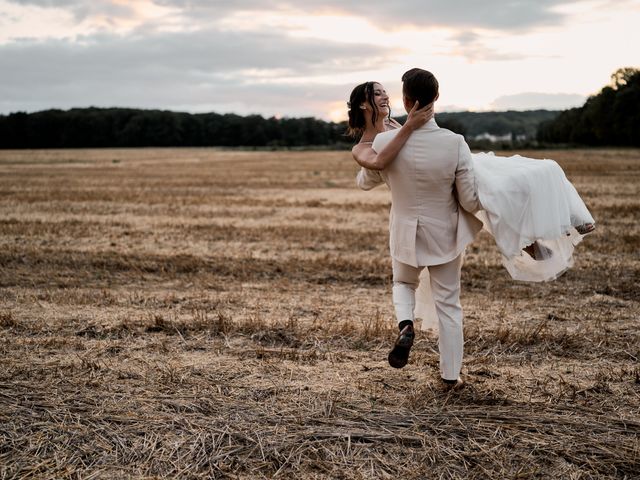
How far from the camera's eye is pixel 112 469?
3.42 meters

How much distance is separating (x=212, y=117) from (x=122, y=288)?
10262cm

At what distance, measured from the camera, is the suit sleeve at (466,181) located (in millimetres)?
3891

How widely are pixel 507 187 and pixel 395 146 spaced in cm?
79

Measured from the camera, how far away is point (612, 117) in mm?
64125

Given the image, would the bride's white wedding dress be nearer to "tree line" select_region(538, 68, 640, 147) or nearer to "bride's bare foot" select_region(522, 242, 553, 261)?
"bride's bare foot" select_region(522, 242, 553, 261)

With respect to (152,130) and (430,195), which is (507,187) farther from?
(152,130)

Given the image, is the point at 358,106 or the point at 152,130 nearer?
the point at 358,106

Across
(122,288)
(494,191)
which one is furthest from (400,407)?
(122,288)

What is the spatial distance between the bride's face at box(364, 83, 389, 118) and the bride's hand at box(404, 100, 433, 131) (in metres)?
0.26

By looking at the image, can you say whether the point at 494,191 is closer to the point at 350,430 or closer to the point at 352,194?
the point at 350,430

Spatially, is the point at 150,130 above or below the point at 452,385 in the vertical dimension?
above

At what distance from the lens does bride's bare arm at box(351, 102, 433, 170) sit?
377 centimetres

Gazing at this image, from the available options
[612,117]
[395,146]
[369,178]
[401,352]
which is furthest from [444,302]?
[612,117]

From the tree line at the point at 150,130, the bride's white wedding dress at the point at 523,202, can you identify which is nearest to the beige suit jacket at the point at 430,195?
the bride's white wedding dress at the point at 523,202
